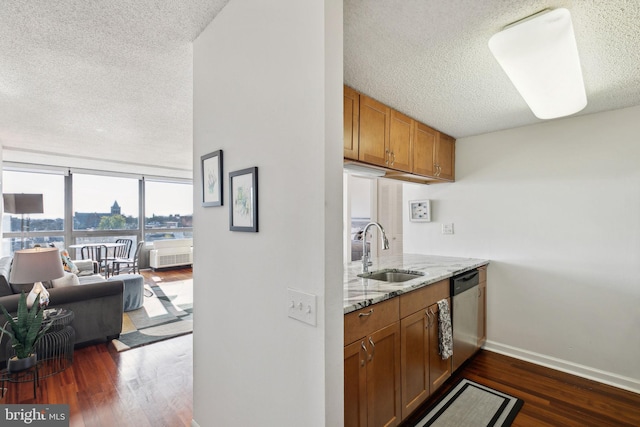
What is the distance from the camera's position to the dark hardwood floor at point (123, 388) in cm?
202

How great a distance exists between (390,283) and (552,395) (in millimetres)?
1643

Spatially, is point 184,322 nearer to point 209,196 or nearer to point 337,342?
point 209,196

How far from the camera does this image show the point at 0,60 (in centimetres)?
203

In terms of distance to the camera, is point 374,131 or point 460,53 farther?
point 374,131

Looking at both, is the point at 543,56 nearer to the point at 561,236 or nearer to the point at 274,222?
the point at 274,222

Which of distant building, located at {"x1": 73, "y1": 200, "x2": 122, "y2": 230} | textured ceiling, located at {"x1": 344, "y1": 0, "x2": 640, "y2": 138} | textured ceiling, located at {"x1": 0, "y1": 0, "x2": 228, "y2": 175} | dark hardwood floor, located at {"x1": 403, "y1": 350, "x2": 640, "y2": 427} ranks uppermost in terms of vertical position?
textured ceiling, located at {"x1": 0, "y1": 0, "x2": 228, "y2": 175}

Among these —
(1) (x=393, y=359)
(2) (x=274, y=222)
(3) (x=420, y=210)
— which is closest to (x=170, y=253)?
(3) (x=420, y=210)

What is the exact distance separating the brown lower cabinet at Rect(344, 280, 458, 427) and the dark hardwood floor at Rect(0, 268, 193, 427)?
1233 millimetres

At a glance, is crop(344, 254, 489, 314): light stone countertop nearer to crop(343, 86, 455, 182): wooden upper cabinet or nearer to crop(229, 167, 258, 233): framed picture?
crop(229, 167, 258, 233): framed picture

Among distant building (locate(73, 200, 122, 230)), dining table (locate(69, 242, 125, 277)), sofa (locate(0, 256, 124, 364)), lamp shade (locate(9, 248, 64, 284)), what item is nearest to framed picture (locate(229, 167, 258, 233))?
lamp shade (locate(9, 248, 64, 284))

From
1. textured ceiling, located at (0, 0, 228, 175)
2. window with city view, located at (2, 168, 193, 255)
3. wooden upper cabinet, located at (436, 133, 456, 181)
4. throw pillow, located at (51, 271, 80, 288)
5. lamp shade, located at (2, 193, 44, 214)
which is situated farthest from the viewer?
window with city view, located at (2, 168, 193, 255)

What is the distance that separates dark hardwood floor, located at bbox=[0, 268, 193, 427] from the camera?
202 centimetres

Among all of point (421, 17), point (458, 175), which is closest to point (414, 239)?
point (458, 175)

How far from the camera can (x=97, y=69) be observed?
7.14ft
